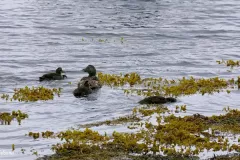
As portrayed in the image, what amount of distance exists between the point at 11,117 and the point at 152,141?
17.9ft

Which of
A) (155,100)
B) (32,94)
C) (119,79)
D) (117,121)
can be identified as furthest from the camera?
(119,79)

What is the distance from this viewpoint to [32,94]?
21984 millimetres

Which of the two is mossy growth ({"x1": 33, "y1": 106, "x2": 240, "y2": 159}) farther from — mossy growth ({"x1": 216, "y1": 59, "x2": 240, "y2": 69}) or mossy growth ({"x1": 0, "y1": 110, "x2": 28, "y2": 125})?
mossy growth ({"x1": 216, "y1": 59, "x2": 240, "y2": 69})

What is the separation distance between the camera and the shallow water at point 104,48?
19.8 meters

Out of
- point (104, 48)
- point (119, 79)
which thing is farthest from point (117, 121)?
point (104, 48)

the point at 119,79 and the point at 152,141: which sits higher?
the point at 119,79

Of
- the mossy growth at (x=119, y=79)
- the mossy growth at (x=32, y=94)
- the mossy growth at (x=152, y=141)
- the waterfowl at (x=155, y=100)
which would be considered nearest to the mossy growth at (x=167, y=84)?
the mossy growth at (x=119, y=79)

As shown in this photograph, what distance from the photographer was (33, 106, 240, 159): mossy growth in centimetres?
1489

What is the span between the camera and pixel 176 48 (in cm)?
3634

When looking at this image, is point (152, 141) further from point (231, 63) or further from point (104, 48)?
point (104, 48)

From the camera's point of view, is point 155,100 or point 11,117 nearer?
point 11,117

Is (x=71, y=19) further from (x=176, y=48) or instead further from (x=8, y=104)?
(x=8, y=104)

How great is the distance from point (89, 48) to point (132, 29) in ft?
31.1

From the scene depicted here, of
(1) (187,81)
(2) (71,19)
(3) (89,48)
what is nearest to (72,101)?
(1) (187,81)
